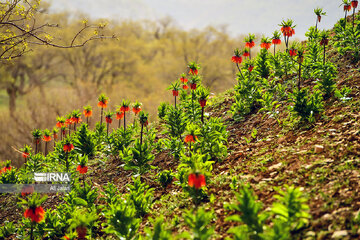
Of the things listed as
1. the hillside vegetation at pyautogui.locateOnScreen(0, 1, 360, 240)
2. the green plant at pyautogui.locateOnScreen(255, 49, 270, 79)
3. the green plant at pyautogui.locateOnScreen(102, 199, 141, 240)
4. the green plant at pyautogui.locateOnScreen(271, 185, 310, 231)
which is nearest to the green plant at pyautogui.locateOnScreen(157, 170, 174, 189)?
the hillside vegetation at pyautogui.locateOnScreen(0, 1, 360, 240)

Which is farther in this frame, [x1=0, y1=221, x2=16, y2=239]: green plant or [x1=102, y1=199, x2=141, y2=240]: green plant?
[x1=0, y1=221, x2=16, y2=239]: green plant

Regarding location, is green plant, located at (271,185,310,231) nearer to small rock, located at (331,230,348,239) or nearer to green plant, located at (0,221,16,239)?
small rock, located at (331,230,348,239)

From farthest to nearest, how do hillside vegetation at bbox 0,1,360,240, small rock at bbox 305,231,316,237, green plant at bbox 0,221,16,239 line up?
green plant at bbox 0,221,16,239, hillside vegetation at bbox 0,1,360,240, small rock at bbox 305,231,316,237

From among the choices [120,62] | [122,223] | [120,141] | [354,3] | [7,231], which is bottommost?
[7,231]

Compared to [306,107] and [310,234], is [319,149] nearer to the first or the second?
[306,107]

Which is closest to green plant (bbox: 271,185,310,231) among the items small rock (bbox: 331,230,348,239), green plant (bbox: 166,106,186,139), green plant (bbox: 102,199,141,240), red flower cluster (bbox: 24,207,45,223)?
small rock (bbox: 331,230,348,239)

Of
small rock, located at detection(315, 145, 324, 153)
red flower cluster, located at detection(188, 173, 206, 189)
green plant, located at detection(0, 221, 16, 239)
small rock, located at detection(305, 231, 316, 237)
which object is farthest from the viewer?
green plant, located at detection(0, 221, 16, 239)

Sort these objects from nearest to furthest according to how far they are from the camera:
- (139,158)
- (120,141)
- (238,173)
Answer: (238,173) → (139,158) → (120,141)

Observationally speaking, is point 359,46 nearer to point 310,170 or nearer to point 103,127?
point 310,170

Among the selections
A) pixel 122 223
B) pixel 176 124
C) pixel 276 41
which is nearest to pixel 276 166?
pixel 122 223

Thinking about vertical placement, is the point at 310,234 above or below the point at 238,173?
below

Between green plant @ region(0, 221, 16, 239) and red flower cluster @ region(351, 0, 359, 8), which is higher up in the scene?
red flower cluster @ region(351, 0, 359, 8)

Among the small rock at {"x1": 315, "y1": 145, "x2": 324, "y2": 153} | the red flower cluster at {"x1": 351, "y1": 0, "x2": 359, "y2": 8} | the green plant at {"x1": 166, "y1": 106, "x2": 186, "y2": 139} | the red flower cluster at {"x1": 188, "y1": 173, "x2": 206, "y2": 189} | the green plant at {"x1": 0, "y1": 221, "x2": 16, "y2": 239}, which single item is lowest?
the green plant at {"x1": 0, "y1": 221, "x2": 16, "y2": 239}

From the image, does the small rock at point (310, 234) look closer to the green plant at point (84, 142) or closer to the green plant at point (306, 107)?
the green plant at point (306, 107)
